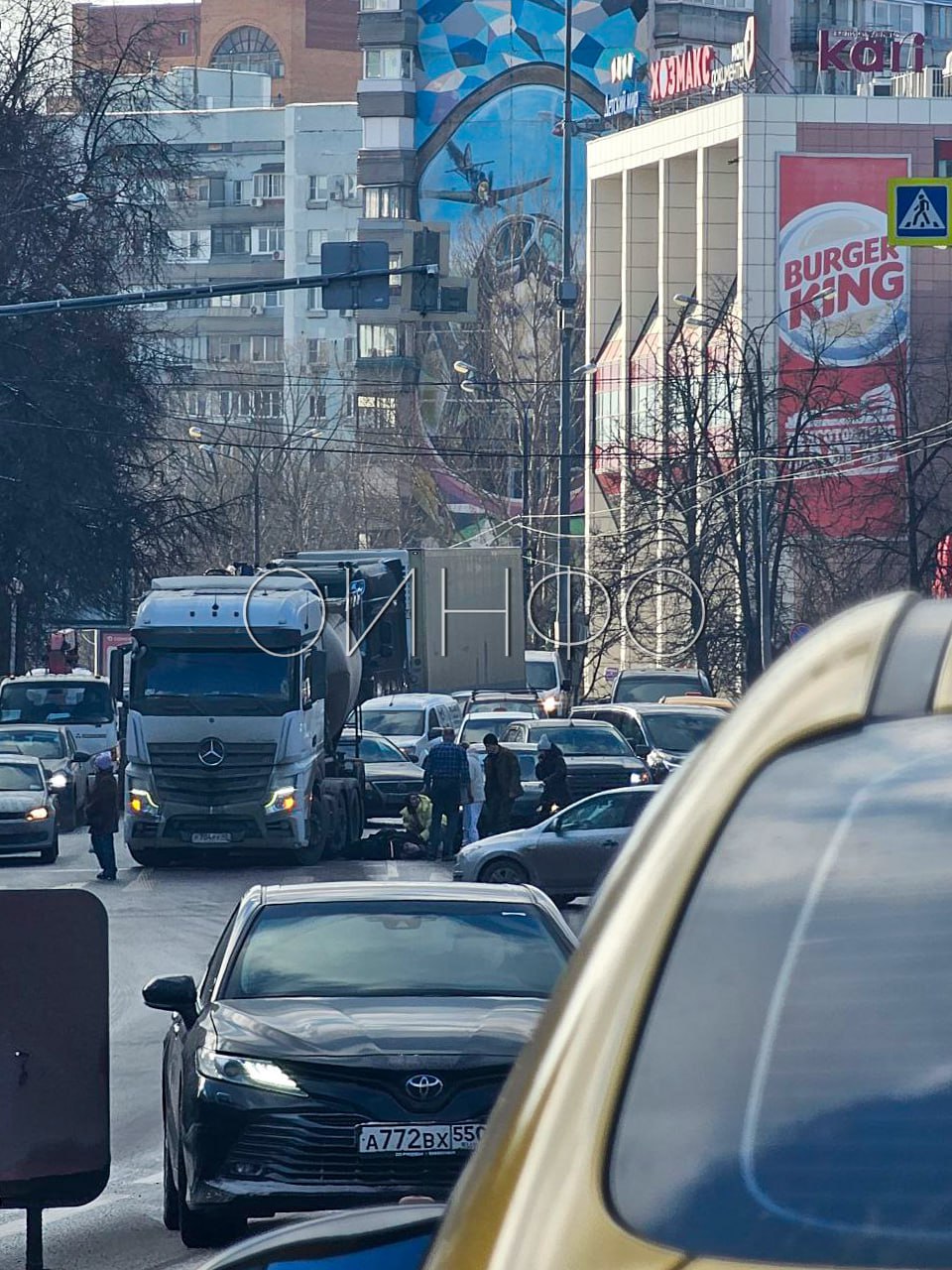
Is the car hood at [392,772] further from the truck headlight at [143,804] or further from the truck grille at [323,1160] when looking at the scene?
the truck grille at [323,1160]

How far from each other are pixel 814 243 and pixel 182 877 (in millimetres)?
61879

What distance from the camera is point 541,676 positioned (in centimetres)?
5472

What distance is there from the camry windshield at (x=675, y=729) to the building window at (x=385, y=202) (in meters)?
95.7

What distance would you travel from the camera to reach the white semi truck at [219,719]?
28.8m

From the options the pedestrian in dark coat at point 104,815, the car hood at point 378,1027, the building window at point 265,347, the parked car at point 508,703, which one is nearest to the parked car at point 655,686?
the parked car at point 508,703

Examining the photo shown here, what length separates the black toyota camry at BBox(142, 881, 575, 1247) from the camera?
780 cm

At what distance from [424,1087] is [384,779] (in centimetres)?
2791

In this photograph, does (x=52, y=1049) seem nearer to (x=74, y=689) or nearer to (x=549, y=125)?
(x=74, y=689)

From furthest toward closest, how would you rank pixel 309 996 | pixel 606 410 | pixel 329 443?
pixel 329 443 → pixel 606 410 → pixel 309 996

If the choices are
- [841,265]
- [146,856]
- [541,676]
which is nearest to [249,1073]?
[146,856]

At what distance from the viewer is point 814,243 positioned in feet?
284

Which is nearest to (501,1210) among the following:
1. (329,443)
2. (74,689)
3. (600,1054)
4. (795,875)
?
(600,1054)

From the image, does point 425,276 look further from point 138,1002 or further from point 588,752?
point 138,1002

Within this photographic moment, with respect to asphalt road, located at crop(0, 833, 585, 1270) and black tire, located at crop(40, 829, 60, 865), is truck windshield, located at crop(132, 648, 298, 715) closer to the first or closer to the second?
asphalt road, located at crop(0, 833, 585, 1270)
